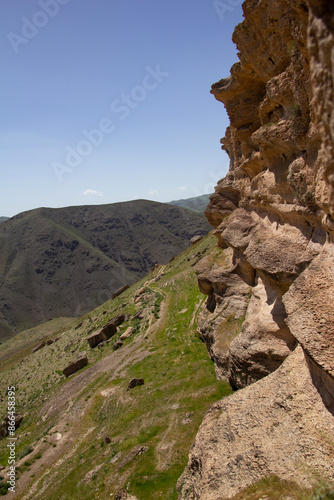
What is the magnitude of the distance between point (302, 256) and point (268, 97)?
31.5 ft

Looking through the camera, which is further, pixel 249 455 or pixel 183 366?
pixel 183 366

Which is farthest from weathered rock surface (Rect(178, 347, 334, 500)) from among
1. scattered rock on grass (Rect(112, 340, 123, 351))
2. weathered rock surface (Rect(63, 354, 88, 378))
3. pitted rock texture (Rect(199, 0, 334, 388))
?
weathered rock surface (Rect(63, 354, 88, 378))

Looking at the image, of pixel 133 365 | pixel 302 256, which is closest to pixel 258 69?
pixel 302 256

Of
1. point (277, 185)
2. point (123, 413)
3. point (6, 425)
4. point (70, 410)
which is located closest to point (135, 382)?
point (123, 413)

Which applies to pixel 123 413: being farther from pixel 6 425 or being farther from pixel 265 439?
pixel 6 425

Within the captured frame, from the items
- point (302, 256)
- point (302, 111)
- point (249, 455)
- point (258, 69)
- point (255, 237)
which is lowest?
point (249, 455)

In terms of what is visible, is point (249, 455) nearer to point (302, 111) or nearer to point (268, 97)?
point (302, 111)

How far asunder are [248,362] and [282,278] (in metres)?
5.74

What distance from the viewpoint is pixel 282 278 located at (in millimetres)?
18062

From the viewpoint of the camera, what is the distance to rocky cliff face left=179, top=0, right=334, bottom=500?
10.3m

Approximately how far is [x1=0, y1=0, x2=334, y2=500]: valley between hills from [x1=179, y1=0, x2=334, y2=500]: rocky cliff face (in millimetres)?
60

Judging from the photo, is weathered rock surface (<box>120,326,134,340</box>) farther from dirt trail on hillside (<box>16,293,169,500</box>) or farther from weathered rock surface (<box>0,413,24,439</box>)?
weathered rock surface (<box>0,413,24,439</box>)

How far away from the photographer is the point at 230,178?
4125 centimetres

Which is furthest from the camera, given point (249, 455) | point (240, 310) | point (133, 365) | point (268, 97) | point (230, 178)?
point (230, 178)
